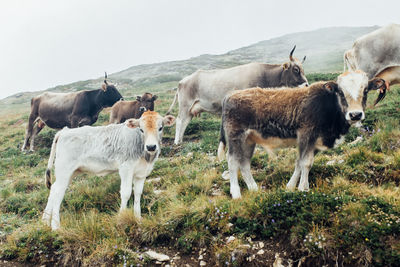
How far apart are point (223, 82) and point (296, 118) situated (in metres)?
6.66

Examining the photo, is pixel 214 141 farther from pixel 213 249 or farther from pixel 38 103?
pixel 38 103

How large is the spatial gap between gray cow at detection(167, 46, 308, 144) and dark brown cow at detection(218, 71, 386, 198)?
17.5 feet

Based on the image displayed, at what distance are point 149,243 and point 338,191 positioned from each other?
10.5 feet

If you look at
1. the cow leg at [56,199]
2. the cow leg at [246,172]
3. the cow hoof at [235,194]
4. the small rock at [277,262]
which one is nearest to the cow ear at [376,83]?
the cow leg at [246,172]

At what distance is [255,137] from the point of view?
6105 mm

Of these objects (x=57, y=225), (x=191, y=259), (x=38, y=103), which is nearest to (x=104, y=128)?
(x=57, y=225)

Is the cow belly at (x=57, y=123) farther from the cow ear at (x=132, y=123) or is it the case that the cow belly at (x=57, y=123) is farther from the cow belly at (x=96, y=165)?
the cow ear at (x=132, y=123)

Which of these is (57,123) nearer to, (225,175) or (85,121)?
(85,121)

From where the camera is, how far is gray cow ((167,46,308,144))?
11297 millimetres

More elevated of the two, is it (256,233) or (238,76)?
(238,76)

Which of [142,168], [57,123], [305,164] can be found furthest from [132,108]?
[305,164]

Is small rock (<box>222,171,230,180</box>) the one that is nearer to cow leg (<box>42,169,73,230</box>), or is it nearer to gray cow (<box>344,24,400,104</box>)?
cow leg (<box>42,169,73,230</box>)

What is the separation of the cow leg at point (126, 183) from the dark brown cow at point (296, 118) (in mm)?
2029

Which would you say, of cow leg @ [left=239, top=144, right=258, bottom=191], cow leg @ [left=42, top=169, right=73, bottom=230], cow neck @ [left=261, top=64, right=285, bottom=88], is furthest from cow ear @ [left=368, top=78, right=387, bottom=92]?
cow leg @ [left=42, top=169, right=73, bottom=230]
